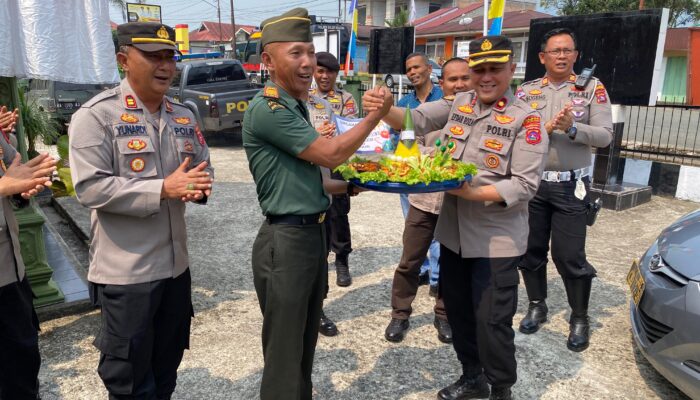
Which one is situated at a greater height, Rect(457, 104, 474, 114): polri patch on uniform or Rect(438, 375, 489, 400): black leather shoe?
Rect(457, 104, 474, 114): polri patch on uniform

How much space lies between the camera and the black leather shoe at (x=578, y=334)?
12.2 ft

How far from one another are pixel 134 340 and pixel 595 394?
2.76m

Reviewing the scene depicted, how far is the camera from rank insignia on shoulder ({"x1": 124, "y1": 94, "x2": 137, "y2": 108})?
7.63ft

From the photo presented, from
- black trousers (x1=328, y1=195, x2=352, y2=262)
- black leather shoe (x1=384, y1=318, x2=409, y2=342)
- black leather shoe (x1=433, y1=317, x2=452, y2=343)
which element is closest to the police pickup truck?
black trousers (x1=328, y1=195, x2=352, y2=262)

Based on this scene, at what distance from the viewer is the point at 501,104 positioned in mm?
→ 2758

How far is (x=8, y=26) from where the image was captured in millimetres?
3283

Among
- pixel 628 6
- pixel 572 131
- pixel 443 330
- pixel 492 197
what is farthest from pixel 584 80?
pixel 628 6

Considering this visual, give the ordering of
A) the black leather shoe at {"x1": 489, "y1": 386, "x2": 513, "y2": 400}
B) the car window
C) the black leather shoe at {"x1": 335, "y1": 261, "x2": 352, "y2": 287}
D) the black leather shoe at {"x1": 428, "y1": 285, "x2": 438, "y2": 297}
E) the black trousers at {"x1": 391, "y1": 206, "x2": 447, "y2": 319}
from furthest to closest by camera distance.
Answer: the car window → the black leather shoe at {"x1": 335, "y1": 261, "x2": 352, "y2": 287} → the black leather shoe at {"x1": 428, "y1": 285, "x2": 438, "y2": 297} → the black trousers at {"x1": 391, "y1": 206, "x2": 447, "y2": 319} → the black leather shoe at {"x1": 489, "y1": 386, "x2": 513, "y2": 400}

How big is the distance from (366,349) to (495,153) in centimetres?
181

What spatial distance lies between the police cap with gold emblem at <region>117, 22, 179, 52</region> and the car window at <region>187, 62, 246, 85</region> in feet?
37.6

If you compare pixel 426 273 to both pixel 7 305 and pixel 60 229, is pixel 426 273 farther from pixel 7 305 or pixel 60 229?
pixel 60 229

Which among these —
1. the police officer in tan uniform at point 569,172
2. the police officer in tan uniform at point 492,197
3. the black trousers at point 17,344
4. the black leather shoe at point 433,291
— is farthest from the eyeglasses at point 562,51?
the black trousers at point 17,344

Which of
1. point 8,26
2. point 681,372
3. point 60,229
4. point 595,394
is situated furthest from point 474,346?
point 60,229

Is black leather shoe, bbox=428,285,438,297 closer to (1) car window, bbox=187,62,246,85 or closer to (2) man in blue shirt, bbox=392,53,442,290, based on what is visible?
(2) man in blue shirt, bbox=392,53,442,290
